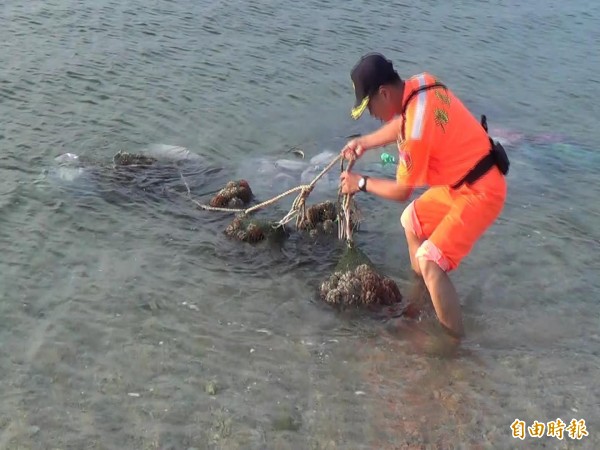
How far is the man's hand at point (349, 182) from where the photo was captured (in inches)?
239

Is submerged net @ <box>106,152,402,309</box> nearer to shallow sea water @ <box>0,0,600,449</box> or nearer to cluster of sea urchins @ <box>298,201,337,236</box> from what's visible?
cluster of sea urchins @ <box>298,201,337,236</box>

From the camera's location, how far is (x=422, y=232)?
252 inches

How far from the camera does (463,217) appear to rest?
227 inches

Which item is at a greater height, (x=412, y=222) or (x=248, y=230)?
(x=412, y=222)

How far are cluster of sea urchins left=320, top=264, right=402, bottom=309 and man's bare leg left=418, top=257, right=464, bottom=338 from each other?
0.58 meters

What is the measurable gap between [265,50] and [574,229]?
797 cm

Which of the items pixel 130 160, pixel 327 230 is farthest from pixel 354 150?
pixel 130 160

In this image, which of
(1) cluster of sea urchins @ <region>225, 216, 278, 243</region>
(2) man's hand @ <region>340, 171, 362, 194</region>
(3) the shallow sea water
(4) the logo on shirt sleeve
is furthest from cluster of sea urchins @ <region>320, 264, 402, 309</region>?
(4) the logo on shirt sleeve

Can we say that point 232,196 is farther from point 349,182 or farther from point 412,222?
point 412,222

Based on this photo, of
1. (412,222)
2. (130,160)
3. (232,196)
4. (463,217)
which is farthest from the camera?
(130,160)

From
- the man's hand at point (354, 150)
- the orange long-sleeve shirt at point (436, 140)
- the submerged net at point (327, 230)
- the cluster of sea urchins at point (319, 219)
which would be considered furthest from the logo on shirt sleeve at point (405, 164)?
the cluster of sea urchins at point (319, 219)

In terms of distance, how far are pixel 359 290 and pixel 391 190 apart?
1310mm

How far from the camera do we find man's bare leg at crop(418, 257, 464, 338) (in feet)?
19.6

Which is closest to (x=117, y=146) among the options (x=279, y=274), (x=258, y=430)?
(x=279, y=274)
